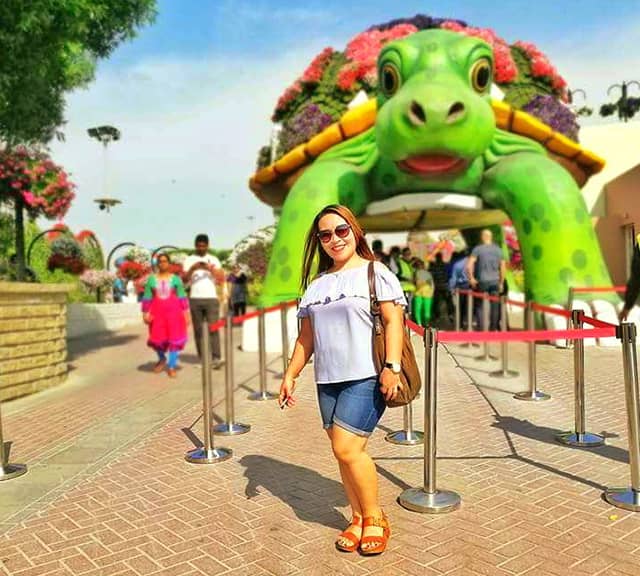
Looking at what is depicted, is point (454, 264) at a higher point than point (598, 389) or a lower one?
higher

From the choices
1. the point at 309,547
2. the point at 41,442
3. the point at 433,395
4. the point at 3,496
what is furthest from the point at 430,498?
the point at 41,442

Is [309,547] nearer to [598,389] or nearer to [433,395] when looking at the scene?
[433,395]

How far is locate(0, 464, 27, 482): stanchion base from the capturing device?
4242 millimetres

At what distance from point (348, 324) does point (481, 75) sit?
7744 millimetres

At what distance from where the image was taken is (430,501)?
3447 mm

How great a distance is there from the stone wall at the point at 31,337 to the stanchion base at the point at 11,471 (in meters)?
2.47

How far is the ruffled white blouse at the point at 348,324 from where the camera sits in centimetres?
286

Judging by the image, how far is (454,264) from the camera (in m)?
12.6

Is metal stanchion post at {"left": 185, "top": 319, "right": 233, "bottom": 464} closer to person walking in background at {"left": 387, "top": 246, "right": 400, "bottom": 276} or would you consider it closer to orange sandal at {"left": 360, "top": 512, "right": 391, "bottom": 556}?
orange sandal at {"left": 360, "top": 512, "right": 391, "bottom": 556}

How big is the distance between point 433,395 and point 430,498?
0.59 metres

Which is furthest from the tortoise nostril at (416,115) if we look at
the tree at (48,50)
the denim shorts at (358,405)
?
the denim shorts at (358,405)

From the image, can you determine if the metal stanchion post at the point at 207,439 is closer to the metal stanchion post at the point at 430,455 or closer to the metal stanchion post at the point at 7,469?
the metal stanchion post at the point at 7,469

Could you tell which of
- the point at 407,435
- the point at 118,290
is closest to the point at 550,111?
the point at 407,435

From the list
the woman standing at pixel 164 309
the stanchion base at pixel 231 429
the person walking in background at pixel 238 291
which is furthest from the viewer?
the person walking in background at pixel 238 291
